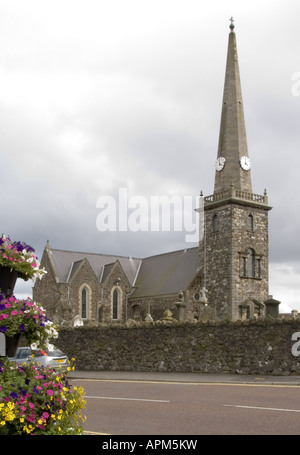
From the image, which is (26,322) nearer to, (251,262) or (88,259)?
(251,262)

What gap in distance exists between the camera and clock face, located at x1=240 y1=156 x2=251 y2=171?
49781mm

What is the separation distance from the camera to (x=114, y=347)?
25547mm

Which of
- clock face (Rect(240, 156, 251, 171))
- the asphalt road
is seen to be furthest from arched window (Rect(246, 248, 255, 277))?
the asphalt road

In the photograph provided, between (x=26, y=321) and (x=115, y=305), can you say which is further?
(x=115, y=305)

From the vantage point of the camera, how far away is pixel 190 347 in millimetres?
22688

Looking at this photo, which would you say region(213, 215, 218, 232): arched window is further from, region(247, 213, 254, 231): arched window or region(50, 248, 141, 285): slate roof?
region(50, 248, 141, 285): slate roof

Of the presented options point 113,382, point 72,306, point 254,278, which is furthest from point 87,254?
point 113,382

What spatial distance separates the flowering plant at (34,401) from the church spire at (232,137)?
42730mm

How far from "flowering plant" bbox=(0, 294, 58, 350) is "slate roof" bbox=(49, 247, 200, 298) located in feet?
140

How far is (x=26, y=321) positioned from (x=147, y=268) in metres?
53.1

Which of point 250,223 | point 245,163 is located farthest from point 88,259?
point 245,163

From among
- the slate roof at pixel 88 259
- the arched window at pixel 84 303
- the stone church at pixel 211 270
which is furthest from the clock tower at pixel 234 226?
the slate roof at pixel 88 259

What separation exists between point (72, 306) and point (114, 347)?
28.5 metres
